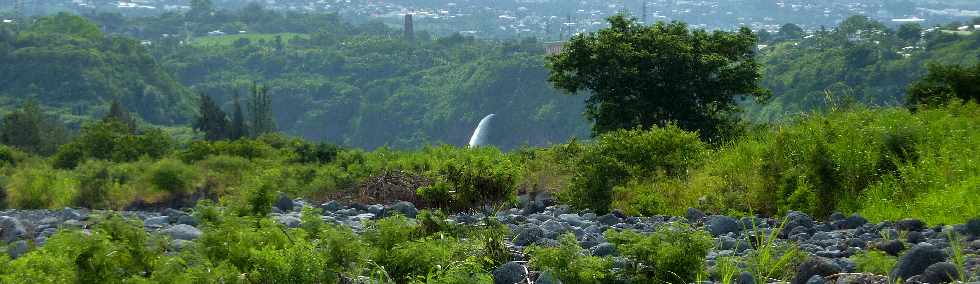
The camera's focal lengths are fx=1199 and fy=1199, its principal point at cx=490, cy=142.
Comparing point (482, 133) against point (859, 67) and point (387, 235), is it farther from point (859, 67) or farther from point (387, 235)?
point (387, 235)

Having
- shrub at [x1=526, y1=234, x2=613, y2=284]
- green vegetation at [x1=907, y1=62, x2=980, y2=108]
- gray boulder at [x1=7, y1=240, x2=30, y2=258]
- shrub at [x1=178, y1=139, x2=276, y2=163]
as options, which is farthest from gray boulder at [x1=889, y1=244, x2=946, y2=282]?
shrub at [x1=178, y1=139, x2=276, y2=163]

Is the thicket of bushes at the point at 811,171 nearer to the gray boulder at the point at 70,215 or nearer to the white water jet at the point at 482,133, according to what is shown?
the gray boulder at the point at 70,215

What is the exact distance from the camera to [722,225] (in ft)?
26.8

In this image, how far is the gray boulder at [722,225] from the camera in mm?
8062

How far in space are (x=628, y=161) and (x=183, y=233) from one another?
557cm

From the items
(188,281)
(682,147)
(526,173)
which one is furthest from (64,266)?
(526,173)

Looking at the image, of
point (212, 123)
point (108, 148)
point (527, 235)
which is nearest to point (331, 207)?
point (527, 235)

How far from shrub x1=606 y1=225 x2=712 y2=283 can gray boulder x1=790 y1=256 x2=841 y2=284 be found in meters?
0.46

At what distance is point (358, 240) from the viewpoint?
621cm

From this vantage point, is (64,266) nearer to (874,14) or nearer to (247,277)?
(247,277)

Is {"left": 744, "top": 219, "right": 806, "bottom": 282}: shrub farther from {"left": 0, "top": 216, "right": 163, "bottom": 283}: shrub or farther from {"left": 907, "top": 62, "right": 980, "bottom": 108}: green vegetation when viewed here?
{"left": 907, "top": 62, "right": 980, "bottom": 108}: green vegetation

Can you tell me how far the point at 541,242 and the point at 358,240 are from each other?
1473 millimetres

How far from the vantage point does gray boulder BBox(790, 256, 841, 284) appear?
5.92m

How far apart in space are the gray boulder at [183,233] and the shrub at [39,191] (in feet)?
26.6
